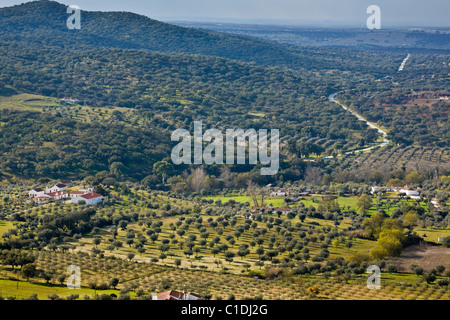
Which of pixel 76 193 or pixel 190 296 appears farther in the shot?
pixel 76 193

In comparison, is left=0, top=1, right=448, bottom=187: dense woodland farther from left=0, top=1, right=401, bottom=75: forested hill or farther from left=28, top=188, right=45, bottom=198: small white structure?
left=28, top=188, right=45, bottom=198: small white structure

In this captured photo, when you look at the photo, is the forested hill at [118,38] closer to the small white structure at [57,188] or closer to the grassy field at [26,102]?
the grassy field at [26,102]

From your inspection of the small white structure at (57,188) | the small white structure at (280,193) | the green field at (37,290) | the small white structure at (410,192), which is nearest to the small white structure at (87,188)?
the small white structure at (57,188)

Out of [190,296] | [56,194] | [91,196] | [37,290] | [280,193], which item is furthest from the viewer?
[280,193]

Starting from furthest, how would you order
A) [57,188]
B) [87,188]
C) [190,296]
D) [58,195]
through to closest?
1. [87,188]
2. [57,188]
3. [58,195]
4. [190,296]

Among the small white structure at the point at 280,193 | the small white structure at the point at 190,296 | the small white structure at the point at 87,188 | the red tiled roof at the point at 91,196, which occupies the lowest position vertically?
the small white structure at the point at 280,193

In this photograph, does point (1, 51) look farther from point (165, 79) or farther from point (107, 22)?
point (107, 22)

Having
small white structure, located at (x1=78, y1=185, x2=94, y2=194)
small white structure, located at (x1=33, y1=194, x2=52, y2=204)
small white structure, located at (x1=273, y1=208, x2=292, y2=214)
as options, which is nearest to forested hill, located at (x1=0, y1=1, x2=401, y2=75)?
small white structure, located at (x1=78, y1=185, x2=94, y2=194)

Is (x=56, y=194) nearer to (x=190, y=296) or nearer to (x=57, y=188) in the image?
(x=57, y=188)

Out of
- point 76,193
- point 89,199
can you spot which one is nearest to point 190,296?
point 89,199
